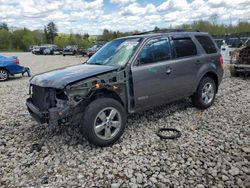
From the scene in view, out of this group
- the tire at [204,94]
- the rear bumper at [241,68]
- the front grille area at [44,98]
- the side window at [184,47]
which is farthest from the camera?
the rear bumper at [241,68]

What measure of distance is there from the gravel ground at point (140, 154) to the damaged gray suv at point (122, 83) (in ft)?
1.49

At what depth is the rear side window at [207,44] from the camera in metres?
6.47

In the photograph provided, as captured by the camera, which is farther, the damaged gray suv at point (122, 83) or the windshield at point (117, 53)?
the windshield at point (117, 53)

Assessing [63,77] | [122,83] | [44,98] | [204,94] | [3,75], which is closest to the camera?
[63,77]

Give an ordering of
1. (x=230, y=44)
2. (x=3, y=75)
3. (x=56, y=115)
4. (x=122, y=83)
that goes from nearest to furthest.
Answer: (x=56, y=115), (x=122, y=83), (x=3, y=75), (x=230, y=44)

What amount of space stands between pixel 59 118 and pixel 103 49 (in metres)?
2.37

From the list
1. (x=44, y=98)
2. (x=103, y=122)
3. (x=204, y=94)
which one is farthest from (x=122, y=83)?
(x=204, y=94)

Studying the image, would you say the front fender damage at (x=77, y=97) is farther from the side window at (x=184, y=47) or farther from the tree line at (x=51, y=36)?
the tree line at (x=51, y=36)

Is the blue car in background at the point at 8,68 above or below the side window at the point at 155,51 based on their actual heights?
below

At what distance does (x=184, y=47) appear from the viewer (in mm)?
6035

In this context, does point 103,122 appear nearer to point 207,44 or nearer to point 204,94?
point 204,94

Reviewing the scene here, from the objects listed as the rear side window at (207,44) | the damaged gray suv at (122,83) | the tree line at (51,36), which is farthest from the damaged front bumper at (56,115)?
the tree line at (51,36)

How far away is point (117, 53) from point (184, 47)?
1648 mm

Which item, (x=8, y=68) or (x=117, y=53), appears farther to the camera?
(x=8, y=68)
